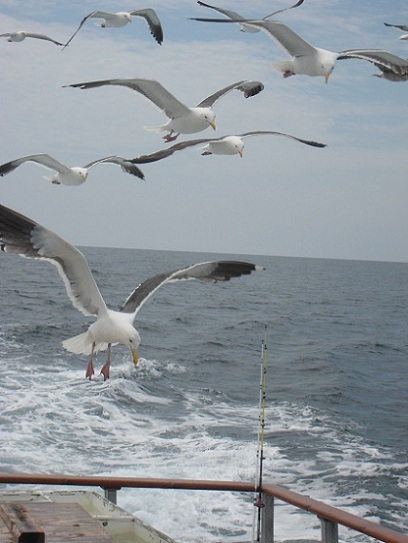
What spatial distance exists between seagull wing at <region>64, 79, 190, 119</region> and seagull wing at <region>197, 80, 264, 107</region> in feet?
Result: 2.60

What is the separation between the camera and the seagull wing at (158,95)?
8435 mm

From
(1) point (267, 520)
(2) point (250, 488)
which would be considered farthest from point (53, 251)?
(1) point (267, 520)

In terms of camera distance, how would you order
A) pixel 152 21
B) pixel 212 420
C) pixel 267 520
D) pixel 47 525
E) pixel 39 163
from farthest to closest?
pixel 212 420, pixel 152 21, pixel 39 163, pixel 267 520, pixel 47 525

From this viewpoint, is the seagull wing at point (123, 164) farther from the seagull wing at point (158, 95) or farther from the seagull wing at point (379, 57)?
the seagull wing at point (379, 57)

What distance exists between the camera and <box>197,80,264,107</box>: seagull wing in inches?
387

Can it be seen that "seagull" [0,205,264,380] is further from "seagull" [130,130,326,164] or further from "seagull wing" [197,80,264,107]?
"seagull wing" [197,80,264,107]

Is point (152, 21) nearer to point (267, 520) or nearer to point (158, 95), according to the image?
point (158, 95)

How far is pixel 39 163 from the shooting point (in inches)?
381

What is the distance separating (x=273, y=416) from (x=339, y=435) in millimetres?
1387

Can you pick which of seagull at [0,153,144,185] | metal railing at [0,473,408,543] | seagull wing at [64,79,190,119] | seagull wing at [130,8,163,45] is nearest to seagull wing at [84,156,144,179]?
seagull at [0,153,144,185]

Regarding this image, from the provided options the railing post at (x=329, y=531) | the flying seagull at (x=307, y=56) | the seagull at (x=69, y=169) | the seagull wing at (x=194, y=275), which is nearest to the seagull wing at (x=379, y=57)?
the flying seagull at (x=307, y=56)

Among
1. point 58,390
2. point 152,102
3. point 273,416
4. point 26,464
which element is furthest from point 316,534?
point 58,390

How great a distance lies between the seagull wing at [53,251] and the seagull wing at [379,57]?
367 centimetres

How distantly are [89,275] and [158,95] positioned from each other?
10.1ft
